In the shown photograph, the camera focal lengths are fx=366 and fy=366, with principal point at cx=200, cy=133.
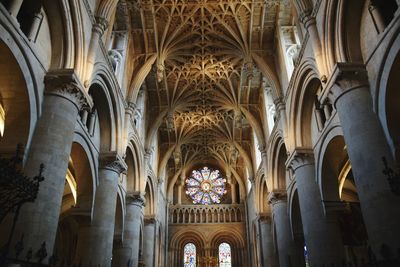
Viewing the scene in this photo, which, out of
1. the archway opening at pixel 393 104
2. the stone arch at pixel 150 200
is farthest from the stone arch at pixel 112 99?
the archway opening at pixel 393 104

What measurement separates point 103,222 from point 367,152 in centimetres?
901

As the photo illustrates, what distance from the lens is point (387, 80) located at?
8.61m

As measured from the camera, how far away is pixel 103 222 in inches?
512

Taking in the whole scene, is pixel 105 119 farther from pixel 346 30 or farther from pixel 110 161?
pixel 346 30

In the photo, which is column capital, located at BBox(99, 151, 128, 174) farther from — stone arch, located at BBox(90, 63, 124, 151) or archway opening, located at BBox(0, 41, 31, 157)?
archway opening, located at BBox(0, 41, 31, 157)

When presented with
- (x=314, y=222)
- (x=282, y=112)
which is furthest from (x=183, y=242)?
(x=314, y=222)

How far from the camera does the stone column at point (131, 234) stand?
16.9 meters

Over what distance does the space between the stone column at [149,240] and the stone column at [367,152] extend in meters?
15.8

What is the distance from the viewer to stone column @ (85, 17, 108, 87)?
1152 centimetres

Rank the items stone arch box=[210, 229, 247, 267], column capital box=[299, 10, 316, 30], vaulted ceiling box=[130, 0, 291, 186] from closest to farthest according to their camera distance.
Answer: column capital box=[299, 10, 316, 30], vaulted ceiling box=[130, 0, 291, 186], stone arch box=[210, 229, 247, 267]

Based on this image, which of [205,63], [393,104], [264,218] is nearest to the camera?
[393,104]

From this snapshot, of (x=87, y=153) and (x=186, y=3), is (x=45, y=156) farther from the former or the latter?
(x=186, y=3)

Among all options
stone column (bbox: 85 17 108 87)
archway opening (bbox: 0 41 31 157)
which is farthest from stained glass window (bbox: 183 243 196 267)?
archway opening (bbox: 0 41 31 157)

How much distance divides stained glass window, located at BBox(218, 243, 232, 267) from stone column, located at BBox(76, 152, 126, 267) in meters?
18.5
